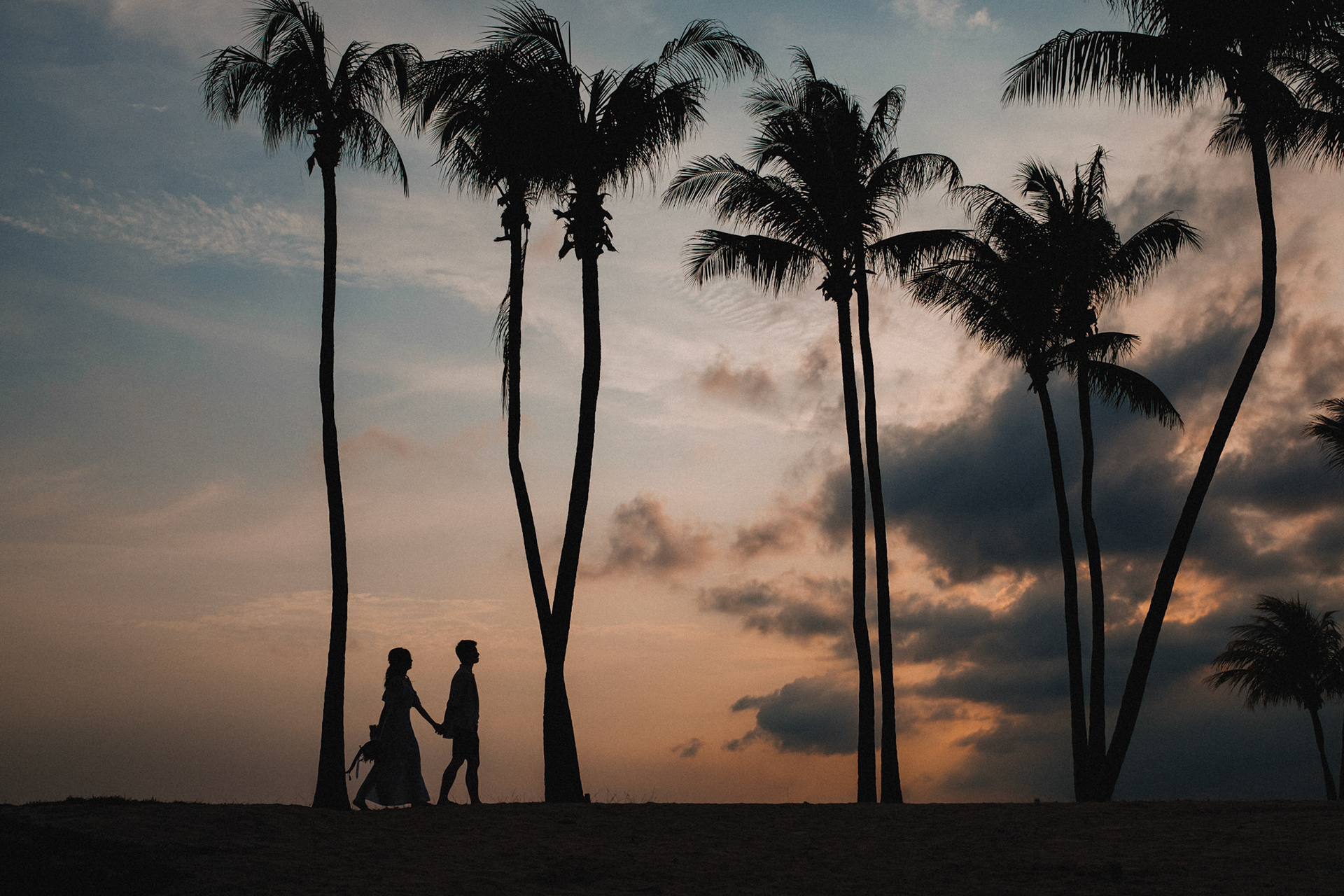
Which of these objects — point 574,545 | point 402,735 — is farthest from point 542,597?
point 402,735

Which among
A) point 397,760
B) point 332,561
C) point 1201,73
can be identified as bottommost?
point 397,760

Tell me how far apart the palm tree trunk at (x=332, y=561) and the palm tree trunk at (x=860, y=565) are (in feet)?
29.6

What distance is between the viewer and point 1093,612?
73.2 ft

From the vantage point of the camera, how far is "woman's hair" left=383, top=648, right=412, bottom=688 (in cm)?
1376

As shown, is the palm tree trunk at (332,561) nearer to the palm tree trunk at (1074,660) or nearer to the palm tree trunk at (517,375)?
the palm tree trunk at (517,375)

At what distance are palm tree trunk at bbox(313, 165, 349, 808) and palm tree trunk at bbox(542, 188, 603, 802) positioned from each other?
3.22 metres

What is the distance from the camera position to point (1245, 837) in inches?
446

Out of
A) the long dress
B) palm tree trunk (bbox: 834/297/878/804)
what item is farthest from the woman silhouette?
palm tree trunk (bbox: 834/297/878/804)

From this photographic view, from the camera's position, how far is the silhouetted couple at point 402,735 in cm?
1359

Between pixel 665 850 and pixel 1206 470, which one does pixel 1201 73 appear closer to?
pixel 1206 470

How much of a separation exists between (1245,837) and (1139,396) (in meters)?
14.9

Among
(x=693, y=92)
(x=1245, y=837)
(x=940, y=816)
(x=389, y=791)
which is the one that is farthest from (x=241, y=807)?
(x=693, y=92)

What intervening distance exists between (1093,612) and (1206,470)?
706 centimetres

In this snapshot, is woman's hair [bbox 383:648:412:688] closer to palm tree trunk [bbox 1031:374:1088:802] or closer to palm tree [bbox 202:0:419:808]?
palm tree [bbox 202:0:419:808]
